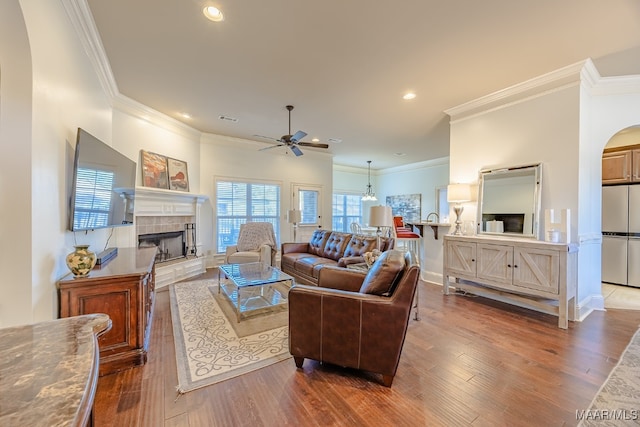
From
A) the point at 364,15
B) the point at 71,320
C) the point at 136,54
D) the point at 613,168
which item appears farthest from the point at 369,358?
the point at 613,168

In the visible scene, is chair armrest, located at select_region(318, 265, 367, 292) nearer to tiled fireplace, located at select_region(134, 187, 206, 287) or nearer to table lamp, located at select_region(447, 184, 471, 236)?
table lamp, located at select_region(447, 184, 471, 236)

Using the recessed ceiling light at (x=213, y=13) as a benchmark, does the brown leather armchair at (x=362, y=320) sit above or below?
below

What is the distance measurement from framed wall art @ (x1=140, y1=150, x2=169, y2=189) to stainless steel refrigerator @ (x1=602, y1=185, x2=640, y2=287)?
25.7 feet

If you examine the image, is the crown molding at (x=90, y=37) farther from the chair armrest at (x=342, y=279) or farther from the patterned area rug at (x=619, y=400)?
the patterned area rug at (x=619, y=400)

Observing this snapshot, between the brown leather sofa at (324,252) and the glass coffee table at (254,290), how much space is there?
1.35 ft

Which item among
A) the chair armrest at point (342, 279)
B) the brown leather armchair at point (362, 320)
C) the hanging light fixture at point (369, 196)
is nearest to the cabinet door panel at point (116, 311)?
the brown leather armchair at point (362, 320)

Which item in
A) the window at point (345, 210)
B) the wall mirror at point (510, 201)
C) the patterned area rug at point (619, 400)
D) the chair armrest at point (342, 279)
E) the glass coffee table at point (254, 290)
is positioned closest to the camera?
the patterned area rug at point (619, 400)

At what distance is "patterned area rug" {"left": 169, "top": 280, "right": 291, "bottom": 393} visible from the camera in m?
2.07

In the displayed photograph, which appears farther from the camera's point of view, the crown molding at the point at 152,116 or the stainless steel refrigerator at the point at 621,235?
the stainless steel refrigerator at the point at 621,235

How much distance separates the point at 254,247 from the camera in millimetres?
5180

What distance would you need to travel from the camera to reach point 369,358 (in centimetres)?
190

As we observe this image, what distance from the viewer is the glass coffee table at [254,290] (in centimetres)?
310

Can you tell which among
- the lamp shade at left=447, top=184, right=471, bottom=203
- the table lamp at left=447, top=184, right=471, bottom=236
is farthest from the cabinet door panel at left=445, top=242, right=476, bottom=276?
the lamp shade at left=447, top=184, right=471, bottom=203

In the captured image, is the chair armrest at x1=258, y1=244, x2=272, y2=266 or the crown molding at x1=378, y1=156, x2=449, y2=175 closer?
the chair armrest at x1=258, y1=244, x2=272, y2=266
